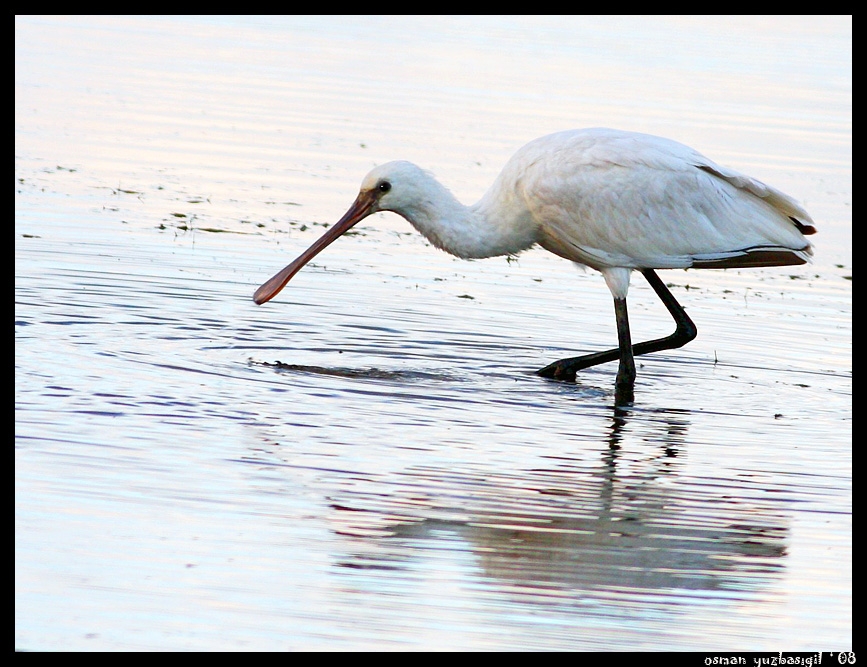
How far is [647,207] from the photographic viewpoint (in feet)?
32.4

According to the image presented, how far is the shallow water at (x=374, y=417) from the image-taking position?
572 cm

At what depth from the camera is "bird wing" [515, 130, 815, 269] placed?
31.5ft

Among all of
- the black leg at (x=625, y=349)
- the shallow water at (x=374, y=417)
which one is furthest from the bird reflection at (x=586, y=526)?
the black leg at (x=625, y=349)

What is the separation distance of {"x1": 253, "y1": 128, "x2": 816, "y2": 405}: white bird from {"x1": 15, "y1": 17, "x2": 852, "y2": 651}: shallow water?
66 centimetres

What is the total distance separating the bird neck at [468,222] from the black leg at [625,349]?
2.49ft

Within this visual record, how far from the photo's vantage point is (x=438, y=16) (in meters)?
33.8

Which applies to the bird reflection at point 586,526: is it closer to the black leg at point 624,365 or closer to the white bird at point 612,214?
the black leg at point 624,365

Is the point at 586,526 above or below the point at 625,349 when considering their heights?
below

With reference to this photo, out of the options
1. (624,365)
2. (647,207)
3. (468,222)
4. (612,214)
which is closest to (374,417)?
(468,222)

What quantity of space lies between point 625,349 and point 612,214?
2.63ft

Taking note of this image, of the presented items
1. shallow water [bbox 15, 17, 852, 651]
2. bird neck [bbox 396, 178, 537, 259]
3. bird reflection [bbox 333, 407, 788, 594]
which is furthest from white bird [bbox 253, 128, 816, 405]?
bird reflection [bbox 333, 407, 788, 594]

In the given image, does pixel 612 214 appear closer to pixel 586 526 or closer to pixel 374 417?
pixel 374 417

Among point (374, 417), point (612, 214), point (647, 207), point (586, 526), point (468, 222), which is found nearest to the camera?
point (586, 526)
